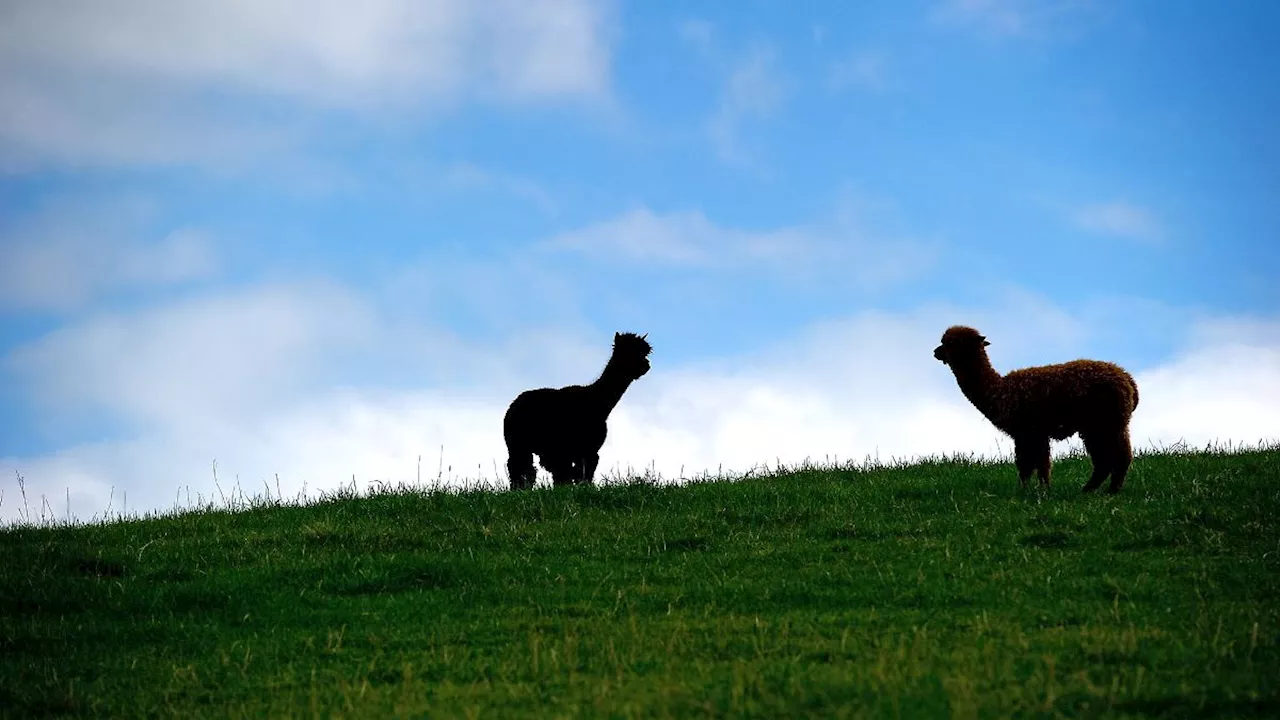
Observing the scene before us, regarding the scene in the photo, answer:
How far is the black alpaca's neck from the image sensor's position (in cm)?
1911

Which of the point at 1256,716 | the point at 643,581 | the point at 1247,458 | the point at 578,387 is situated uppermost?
the point at 578,387

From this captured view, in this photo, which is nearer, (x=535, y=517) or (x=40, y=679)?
(x=40, y=679)

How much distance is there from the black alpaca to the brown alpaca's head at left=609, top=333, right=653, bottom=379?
4 centimetres

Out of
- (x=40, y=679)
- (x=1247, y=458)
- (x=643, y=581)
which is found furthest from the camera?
(x=1247, y=458)

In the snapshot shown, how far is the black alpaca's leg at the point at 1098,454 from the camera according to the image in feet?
49.9

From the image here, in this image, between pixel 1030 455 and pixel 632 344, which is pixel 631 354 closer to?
pixel 632 344

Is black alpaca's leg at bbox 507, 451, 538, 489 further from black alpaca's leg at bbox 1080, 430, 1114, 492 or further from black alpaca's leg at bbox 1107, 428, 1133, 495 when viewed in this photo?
black alpaca's leg at bbox 1107, 428, 1133, 495

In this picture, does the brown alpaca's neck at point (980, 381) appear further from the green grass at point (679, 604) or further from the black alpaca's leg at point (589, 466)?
the black alpaca's leg at point (589, 466)

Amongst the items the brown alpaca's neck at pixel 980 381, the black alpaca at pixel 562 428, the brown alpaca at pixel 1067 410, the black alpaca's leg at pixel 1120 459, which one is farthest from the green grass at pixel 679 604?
the black alpaca at pixel 562 428

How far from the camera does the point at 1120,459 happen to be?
15195mm

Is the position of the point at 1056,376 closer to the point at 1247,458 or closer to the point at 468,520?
the point at 1247,458

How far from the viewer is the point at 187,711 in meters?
8.49

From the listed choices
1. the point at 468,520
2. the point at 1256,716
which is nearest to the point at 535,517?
the point at 468,520

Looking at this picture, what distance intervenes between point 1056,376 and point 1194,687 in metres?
8.49
